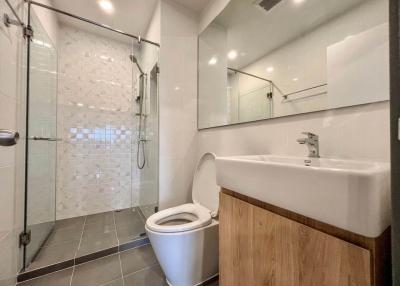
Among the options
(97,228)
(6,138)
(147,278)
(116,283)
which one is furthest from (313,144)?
(97,228)

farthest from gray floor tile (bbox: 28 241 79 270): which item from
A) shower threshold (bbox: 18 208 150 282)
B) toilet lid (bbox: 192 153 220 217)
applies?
toilet lid (bbox: 192 153 220 217)

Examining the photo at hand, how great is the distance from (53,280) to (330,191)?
171cm

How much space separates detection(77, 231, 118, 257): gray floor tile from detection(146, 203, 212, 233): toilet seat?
620mm

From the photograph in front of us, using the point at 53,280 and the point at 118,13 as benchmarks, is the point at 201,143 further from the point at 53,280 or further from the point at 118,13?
the point at 118,13

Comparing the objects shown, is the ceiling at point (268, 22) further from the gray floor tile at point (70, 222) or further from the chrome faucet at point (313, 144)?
the gray floor tile at point (70, 222)

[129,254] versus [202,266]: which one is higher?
[202,266]

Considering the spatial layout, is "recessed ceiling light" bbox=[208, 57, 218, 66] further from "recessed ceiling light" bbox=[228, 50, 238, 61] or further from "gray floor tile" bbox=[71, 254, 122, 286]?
"gray floor tile" bbox=[71, 254, 122, 286]

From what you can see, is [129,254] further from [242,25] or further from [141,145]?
[242,25]

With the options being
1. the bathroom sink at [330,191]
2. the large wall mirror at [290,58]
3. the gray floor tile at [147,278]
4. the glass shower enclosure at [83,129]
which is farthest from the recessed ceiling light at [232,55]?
the gray floor tile at [147,278]

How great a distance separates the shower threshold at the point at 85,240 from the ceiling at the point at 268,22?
5.96 ft

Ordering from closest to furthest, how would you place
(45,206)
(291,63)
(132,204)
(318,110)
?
1. (318,110)
2. (291,63)
3. (45,206)
4. (132,204)

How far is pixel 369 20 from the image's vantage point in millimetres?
770

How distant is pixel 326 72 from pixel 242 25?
0.86 meters

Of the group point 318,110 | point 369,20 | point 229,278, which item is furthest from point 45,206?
point 369,20
